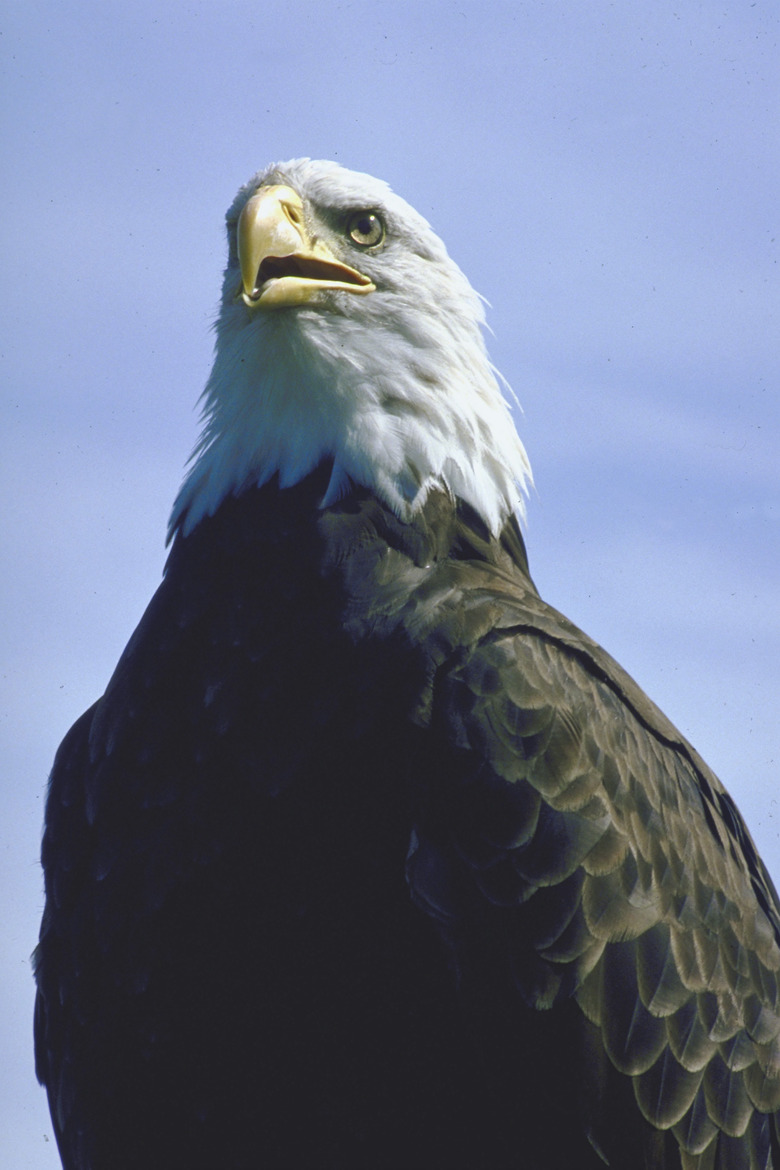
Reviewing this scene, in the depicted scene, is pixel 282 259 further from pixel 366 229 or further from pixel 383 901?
pixel 383 901

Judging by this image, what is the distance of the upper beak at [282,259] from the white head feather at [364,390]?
0.22ft


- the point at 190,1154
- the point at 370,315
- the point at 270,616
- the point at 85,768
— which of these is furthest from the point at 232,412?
the point at 190,1154

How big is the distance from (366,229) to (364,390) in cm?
74

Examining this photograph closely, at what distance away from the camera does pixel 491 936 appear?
4.09m

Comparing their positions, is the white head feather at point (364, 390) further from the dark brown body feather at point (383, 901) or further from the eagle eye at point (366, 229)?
the dark brown body feather at point (383, 901)

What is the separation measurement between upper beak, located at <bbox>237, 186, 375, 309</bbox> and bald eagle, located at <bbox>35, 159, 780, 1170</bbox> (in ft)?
0.04

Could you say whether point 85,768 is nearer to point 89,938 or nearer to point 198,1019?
point 89,938

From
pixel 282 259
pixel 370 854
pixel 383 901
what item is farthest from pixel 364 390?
pixel 383 901

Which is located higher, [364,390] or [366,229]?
[366,229]

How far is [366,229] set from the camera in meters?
5.24

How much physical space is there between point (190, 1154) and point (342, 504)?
2.12m

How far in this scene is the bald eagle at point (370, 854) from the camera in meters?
4.08

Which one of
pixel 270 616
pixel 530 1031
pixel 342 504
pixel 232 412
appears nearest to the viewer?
pixel 530 1031

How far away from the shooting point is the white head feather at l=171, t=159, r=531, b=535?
4.86 metres
